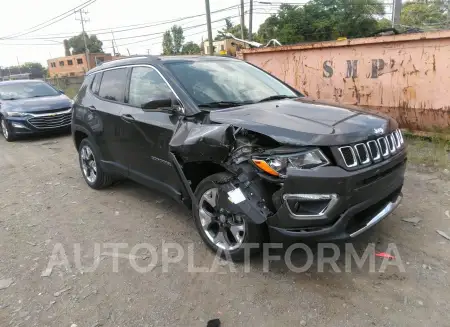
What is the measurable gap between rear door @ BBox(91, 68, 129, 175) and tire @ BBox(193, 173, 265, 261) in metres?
1.37

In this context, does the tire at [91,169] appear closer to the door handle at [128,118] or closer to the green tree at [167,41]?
the door handle at [128,118]

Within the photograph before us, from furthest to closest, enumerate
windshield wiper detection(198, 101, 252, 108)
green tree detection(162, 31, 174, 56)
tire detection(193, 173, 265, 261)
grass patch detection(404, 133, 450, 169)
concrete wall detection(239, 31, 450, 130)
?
1. green tree detection(162, 31, 174, 56)
2. concrete wall detection(239, 31, 450, 130)
3. grass patch detection(404, 133, 450, 169)
4. windshield wiper detection(198, 101, 252, 108)
5. tire detection(193, 173, 265, 261)

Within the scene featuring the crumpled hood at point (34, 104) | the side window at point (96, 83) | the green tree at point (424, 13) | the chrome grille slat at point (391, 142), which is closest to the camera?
the chrome grille slat at point (391, 142)

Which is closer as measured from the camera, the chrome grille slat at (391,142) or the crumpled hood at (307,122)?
the crumpled hood at (307,122)

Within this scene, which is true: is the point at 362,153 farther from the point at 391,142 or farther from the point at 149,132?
the point at 149,132

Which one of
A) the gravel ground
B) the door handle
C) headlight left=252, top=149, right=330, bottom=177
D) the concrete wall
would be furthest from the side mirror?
the concrete wall

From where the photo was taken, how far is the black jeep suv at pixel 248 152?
2609 millimetres

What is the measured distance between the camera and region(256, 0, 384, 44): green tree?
32.8 m

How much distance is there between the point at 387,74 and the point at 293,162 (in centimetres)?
472

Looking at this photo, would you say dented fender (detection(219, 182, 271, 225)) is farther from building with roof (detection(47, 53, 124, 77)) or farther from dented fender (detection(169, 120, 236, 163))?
building with roof (detection(47, 53, 124, 77))

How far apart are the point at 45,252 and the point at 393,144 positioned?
3.25 m

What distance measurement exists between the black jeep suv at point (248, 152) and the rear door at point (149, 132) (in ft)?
0.04

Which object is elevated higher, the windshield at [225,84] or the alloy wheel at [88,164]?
the windshield at [225,84]

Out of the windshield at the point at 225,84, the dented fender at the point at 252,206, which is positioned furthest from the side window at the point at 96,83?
the dented fender at the point at 252,206
